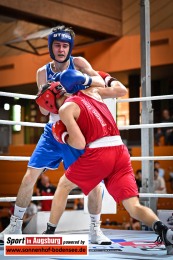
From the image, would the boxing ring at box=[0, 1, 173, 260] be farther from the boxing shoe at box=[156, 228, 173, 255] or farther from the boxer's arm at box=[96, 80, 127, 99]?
the boxer's arm at box=[96, 80, 127, 99]

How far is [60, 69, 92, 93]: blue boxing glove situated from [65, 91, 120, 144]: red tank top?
5cm

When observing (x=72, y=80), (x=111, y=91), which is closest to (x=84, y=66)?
(x=111, y=91)

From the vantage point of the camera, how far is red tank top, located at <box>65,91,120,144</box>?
99.6 inches

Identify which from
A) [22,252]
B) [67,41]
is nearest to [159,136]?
[67,41]

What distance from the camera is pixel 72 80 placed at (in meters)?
2.52

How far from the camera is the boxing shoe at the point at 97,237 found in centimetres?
297

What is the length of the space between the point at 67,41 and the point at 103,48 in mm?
7756

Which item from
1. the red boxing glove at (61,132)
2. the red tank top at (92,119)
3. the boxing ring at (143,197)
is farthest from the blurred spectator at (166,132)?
the red boxing glove at (61,132)

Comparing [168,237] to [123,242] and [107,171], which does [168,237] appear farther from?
[123,242]

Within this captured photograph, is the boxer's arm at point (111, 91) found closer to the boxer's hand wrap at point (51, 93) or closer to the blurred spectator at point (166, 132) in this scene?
the boxer's hand wrap at point (51, 93)

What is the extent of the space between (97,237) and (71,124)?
35.1 inches

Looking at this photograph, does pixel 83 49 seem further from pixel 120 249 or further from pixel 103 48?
pixel 120 249

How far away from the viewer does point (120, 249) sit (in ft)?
9.18

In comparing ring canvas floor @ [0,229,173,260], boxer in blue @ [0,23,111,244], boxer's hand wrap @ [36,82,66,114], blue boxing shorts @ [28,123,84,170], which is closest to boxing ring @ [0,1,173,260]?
ring canvas floor @ [0,229,173,260]
